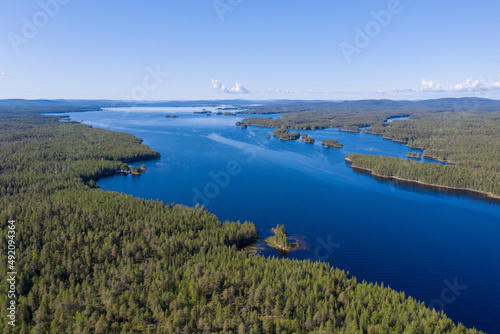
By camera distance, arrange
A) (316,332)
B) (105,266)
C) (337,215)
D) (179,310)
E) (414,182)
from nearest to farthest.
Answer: (316,332), (179,310), (105,266), (337,215), (414,182)

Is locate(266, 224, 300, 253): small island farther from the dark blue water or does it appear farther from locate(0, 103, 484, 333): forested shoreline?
locate(0, 103, 484, 333): forested shoreline

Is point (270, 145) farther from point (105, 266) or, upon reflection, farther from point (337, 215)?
point (105, 266)

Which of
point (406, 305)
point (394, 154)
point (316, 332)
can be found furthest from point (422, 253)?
point (394, 154)
